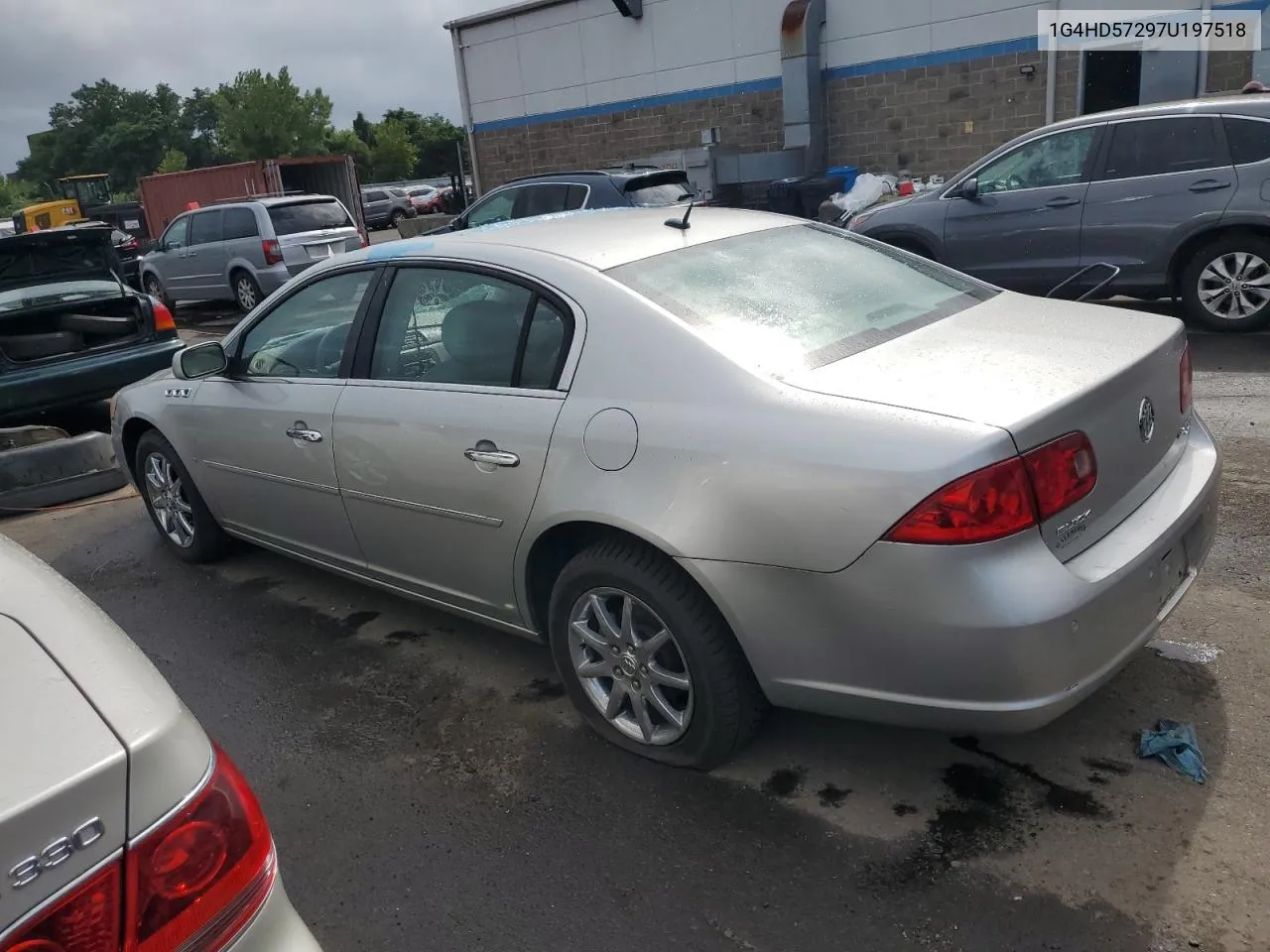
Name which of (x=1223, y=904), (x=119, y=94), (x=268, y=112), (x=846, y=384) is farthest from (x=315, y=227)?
(x=119, y=94)

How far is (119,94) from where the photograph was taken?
100 m

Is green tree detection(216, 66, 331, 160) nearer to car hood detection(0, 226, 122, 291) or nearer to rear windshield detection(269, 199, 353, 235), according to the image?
rear windshield detection(269, 199, 353, 235)

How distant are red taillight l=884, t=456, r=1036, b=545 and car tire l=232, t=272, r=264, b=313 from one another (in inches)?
531

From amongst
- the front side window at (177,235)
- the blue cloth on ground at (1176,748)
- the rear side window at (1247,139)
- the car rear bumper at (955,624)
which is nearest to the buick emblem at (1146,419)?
the car rear bumper at (955,624)

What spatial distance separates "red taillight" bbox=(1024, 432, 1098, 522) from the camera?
2.36 meters

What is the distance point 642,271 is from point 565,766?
5.04 feet

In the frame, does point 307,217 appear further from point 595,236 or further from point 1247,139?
point 595,236

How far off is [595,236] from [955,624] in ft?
6.02

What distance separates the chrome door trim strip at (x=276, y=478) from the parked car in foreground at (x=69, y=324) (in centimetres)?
348

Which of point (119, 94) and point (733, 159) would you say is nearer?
point (733, 159)

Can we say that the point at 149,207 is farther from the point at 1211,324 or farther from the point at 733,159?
the point at 1211,324

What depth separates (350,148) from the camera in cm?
5978

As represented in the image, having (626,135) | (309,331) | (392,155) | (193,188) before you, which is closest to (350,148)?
(392,155)

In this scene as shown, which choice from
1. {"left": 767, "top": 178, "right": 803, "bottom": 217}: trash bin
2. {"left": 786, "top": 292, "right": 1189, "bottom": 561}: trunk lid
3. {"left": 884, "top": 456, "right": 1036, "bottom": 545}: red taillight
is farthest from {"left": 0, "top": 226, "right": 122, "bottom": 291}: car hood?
{"left": 767, "top": 178, "right": 803, "bottom": 217}: trash bin
